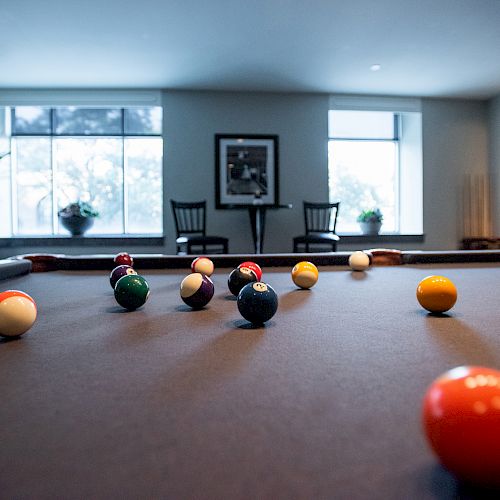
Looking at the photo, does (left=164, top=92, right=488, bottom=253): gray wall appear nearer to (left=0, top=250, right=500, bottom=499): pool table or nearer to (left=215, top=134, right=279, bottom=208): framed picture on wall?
(left=215, top=134, right=279, bottom=208): framed picture on wall

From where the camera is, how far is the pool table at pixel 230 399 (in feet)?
1.45

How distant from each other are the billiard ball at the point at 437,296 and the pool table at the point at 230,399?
3 cm

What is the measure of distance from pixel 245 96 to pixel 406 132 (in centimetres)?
245

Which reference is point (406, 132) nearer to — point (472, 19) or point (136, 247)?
point (472, 19)

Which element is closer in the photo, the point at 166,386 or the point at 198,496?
Result: the point at 198,496

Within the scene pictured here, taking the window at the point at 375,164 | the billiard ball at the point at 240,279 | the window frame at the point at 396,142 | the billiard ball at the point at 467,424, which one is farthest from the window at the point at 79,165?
the billiard ball at the point at 467,424

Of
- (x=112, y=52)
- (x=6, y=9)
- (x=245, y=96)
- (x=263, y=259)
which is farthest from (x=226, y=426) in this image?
(x=245, y=96)

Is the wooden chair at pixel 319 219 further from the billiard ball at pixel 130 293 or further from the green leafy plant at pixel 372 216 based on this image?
the billiard ball at pixel 130 293

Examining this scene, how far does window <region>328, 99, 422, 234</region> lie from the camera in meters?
6.97

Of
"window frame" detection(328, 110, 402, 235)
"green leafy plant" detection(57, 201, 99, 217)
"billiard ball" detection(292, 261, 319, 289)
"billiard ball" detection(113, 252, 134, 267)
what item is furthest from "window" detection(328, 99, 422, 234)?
"billiard ball" detection(292, 261, 319, 289)

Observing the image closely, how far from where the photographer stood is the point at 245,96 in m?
6.55

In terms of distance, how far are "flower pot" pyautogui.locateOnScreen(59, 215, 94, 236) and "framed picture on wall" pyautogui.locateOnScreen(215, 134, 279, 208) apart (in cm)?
168

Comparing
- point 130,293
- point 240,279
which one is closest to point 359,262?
point 240,279

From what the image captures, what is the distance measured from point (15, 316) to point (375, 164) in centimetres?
662
